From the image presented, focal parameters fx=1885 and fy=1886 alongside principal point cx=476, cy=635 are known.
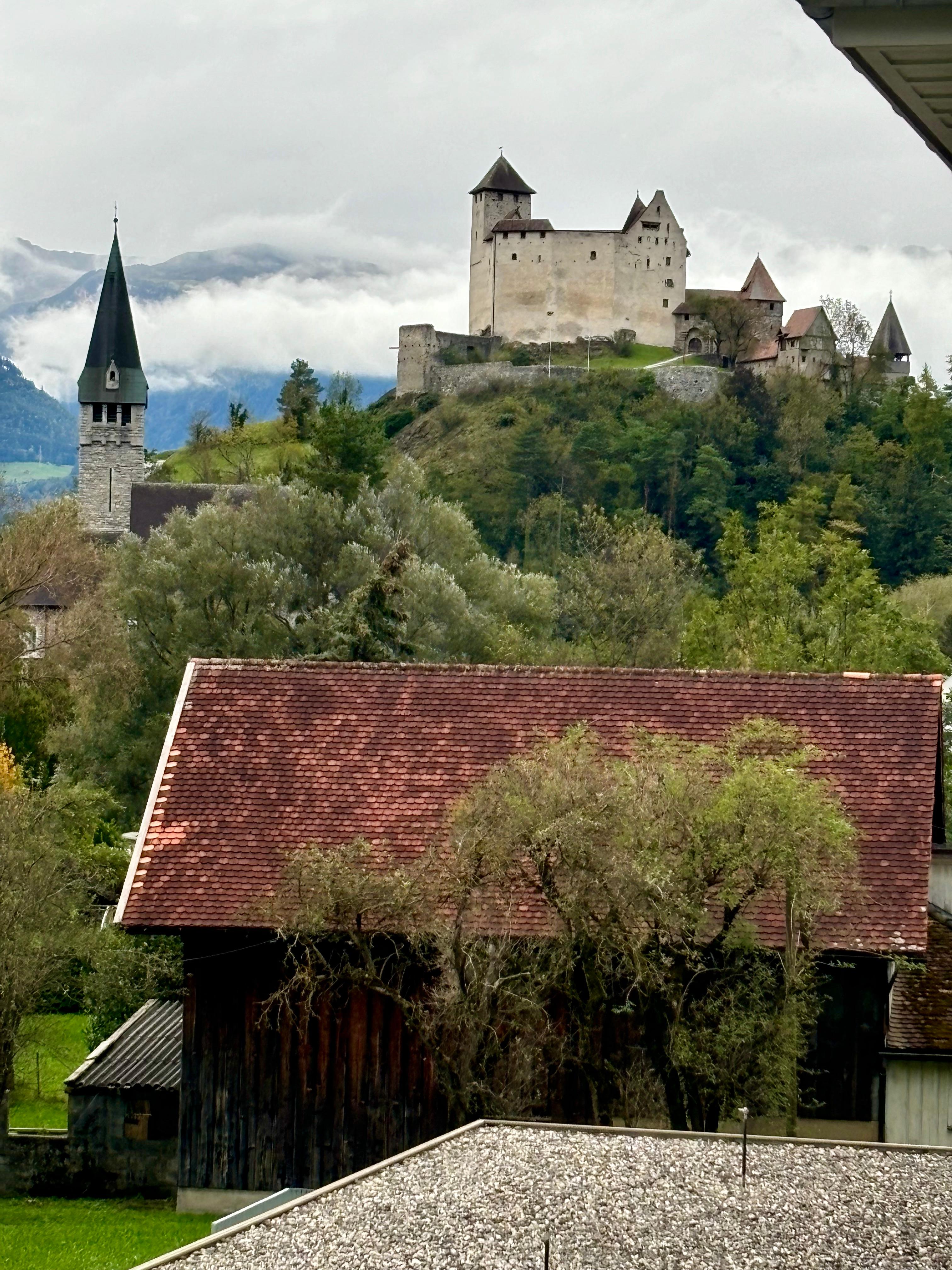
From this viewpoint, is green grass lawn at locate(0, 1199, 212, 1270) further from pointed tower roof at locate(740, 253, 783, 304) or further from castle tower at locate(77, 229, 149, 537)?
pointed tower roof at locate(740, 253, 783, 304)

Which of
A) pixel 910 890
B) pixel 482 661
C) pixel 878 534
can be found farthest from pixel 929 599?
pixel 910 890

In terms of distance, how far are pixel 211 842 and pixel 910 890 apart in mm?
6666

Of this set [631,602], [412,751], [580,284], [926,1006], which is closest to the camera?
[926,1006]

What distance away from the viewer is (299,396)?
11100 centimetres

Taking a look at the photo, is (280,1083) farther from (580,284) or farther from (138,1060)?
(580,284)

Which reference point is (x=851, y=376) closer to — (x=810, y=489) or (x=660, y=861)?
(x=810, y=489)

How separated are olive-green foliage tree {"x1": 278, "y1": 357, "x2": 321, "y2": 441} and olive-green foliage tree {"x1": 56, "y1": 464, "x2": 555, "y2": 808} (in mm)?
57277

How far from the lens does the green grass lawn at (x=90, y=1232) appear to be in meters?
15.9

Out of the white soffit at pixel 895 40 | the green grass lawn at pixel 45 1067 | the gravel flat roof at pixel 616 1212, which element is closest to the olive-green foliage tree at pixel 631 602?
the green grass lawn at pixel 45 1067

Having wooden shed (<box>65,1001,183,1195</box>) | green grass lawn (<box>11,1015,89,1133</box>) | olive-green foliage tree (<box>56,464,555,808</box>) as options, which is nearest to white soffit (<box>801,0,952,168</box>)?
wooden shed (<box>65,1001,183,1195</box>)

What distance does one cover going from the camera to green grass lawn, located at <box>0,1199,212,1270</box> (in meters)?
15.9

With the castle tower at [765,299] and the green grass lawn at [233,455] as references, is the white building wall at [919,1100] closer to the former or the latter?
the green grass lawn at [233,455]

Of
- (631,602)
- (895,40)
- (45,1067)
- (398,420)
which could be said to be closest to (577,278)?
(398,420)

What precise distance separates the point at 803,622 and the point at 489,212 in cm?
8273
